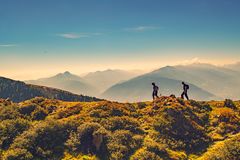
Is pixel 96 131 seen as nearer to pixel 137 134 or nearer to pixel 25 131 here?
pixel 137 134

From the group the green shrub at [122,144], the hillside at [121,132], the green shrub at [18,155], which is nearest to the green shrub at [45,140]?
the hillside at [121,132]

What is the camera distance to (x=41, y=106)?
4997 centimetres

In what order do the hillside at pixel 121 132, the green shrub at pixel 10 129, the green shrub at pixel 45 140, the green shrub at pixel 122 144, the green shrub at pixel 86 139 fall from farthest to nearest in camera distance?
the green shrub at pixel 10 129 < the green shrub at pixel 86 139 < the green shrub at pixel 45 140 < the hillside at pixel 121 132 < the green shrub at pixel 122 144

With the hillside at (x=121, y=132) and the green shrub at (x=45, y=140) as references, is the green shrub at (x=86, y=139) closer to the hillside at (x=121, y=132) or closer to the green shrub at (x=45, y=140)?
the hillside at (x=121, y=132)

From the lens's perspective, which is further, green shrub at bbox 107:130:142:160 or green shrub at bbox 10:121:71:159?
green shrub at bbox 10:121:71:159

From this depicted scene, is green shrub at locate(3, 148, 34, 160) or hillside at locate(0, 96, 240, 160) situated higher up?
hillside at locate(0, 96, 240, 160)

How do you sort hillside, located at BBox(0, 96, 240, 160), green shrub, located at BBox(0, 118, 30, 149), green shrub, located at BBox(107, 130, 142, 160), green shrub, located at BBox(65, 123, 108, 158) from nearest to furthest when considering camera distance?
green shrub, located at BBox(107, 130, 142, 160)
hillside, located at BBox(0, 96, 240, 160)
green shrub, located at BBox(65, 123, 108, 158)
green shrub, located at BBox(0, 118, 30, 149)

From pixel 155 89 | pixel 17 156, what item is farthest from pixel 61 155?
pixel 155 89

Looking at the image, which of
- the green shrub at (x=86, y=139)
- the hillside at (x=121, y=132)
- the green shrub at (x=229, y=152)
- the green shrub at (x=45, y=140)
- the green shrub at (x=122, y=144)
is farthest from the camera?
the green shrub at (x=86, y=139)

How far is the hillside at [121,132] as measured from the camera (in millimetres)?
35125

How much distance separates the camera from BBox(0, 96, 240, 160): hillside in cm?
3512

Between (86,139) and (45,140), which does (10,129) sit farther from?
(86,139)

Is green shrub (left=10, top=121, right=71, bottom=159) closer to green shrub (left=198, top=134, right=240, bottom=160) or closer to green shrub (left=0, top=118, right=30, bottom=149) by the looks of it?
green shrub (left=0, top=118, right=30, bottom=149)

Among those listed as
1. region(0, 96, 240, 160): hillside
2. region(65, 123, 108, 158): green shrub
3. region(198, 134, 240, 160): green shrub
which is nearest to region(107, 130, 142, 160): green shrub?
region(0, 96, 240, 160): hillside
